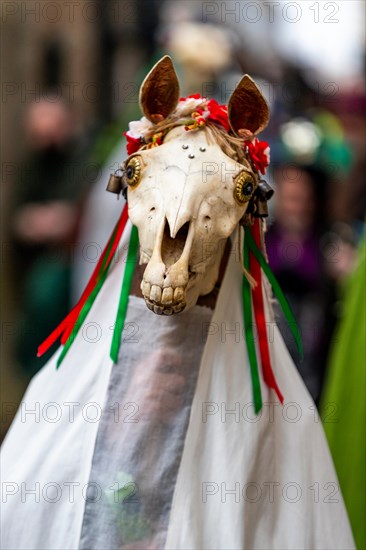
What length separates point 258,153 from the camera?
2309 mm

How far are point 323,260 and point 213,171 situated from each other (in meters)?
2.42

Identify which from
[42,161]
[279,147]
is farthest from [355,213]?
[42,161]

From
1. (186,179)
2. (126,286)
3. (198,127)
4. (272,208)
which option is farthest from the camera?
(272,208)

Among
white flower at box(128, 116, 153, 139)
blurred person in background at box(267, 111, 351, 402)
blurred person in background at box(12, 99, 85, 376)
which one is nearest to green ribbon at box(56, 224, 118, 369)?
white flower at box(128, 116, 153, 139)

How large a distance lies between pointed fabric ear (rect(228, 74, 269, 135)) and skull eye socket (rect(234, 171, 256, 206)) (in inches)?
5.1

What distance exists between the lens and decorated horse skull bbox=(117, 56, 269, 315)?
2.05 m

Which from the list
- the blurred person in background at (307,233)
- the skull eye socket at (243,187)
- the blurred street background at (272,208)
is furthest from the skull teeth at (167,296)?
the blurred person in background at (307,233)

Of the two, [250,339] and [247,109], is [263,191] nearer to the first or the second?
[247,109]

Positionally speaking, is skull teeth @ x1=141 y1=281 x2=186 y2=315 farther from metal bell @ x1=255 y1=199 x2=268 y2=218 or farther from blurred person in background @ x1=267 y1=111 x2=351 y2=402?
blurred person in background @ x1=267 y1=111 x2=351 y2=402

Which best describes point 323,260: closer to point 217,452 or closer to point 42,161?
point 42,161

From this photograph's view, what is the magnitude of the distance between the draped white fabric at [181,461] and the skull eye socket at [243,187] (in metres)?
0.21

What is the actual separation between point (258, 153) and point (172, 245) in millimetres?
354

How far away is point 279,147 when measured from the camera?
4676 millimetres

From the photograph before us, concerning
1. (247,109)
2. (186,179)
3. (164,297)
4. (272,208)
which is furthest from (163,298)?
(272,208)
